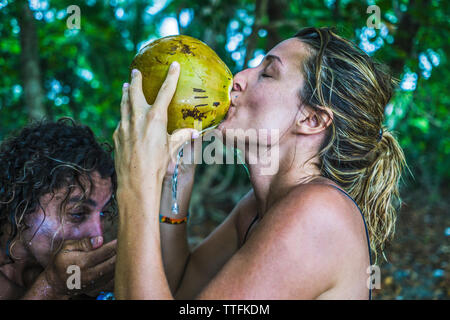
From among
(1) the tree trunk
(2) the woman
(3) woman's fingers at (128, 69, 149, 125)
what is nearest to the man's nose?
(2) the woman

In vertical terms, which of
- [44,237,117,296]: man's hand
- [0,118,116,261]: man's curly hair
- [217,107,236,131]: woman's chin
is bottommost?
[44,237,117,296]: man's hand

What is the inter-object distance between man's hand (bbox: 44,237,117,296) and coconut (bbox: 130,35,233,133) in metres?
0.59

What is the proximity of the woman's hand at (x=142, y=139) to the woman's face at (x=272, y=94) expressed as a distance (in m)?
0.36

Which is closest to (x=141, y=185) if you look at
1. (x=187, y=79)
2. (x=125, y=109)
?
(x=125, y=109)

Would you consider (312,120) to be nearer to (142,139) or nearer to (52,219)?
(142,139)

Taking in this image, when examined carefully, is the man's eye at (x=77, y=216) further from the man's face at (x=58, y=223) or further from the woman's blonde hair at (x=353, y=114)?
the woman's blonde hair at (x=353, y=114)

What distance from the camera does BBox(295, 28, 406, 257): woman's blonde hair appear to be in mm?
1540

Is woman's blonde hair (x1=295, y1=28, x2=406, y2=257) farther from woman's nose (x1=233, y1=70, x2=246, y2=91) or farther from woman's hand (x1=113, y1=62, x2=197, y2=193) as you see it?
woman's hand (x1=113, y1=62, x2=197, y2=193)

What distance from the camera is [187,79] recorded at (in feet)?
4.72

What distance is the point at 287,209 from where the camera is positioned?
119cm

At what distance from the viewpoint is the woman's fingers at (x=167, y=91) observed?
130 cm

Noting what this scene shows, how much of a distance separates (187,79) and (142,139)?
35 cm

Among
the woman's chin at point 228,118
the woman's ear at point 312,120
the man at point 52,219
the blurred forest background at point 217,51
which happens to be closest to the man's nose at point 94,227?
the man at point 52,219
